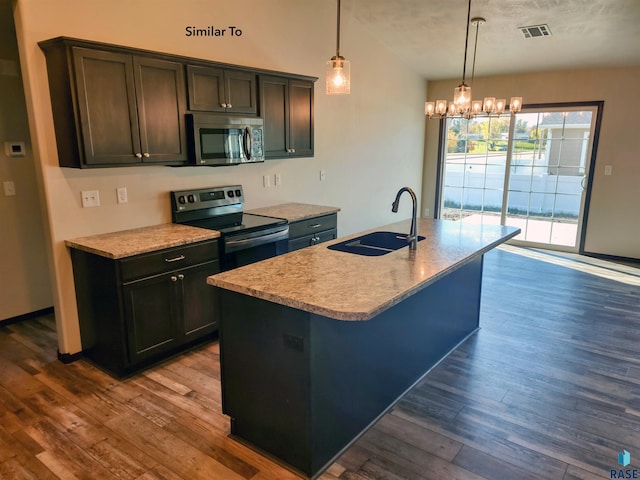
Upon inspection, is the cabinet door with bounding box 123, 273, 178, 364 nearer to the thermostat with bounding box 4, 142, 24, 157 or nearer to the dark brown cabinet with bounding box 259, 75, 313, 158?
the dark brown cabinet with bounding box 259, 75, 313, 158

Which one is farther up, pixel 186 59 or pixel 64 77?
pixel 186 59

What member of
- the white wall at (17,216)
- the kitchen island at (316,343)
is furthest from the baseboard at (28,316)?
the kitchen island at (316,343)

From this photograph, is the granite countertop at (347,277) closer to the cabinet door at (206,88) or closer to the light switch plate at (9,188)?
the cabinet door at (206,88)

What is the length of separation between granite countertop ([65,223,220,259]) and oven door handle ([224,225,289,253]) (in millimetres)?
133

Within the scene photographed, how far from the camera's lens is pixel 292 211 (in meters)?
4.27

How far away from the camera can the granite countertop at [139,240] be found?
9.11 ft

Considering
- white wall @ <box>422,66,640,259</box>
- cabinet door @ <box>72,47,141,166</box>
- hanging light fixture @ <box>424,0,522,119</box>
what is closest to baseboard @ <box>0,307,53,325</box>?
cabinet door @ <box>72,47,141,166</box>

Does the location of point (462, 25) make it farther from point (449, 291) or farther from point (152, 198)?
point (152, 198)

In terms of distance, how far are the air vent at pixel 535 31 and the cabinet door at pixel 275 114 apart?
2.71 m

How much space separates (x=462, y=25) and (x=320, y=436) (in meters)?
4.57

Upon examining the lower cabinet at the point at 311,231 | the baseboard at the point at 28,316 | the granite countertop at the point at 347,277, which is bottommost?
the baseboard at the point at 28,316

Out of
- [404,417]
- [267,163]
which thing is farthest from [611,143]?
[404,417]

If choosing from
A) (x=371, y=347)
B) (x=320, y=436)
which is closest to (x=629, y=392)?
(x=371, y=347)

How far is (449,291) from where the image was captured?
3207 millimetres
